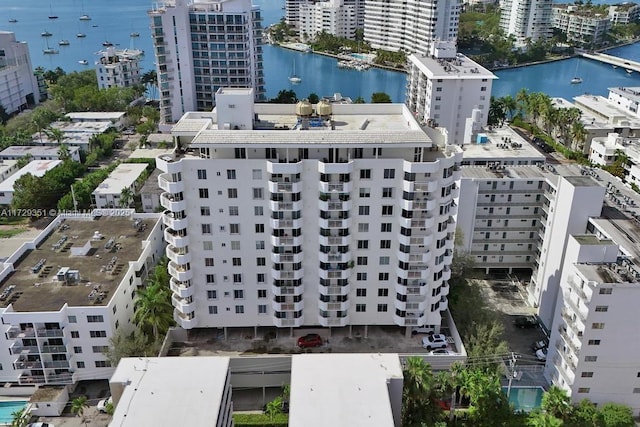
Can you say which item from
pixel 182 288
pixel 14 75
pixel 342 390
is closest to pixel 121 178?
pixel 182 288

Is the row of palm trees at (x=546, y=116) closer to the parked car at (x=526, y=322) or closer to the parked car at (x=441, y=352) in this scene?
the parked car at (x=526, y=322)

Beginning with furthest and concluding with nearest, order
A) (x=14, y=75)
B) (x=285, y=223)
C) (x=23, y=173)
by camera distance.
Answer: (x=14, y=75) < (x=23, y=173) < (x=285, y=223)

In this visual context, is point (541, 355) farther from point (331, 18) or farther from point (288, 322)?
point (331, 18)

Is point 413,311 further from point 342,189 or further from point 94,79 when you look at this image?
point 94,79

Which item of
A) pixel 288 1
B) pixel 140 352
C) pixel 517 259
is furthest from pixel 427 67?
pixel 288 1

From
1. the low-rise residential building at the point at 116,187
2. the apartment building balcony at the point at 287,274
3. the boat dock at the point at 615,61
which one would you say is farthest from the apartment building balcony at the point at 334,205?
the boat dock at the point at 615,61

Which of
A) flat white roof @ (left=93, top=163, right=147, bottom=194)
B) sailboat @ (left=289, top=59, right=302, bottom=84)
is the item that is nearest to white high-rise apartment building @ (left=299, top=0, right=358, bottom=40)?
sailboat @ (left=289, top=59, right=302, bottom=84)
